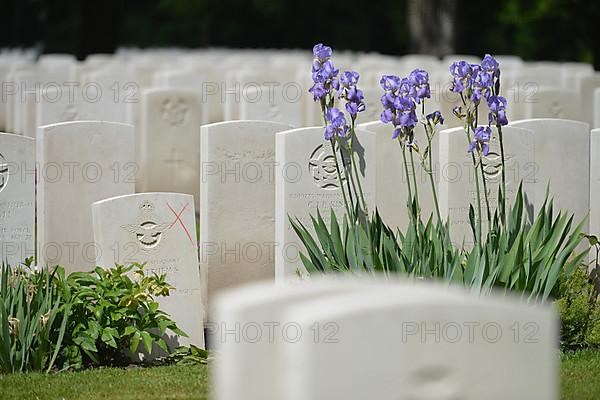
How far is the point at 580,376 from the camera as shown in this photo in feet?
19.3

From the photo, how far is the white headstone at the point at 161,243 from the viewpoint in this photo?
658 centimetres

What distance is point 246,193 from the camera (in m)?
7.65

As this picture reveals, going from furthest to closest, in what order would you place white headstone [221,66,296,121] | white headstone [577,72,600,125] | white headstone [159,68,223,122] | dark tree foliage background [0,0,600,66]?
dark tree foliage background [0,0,600,66] < white headstone [159,68,223,122] < white headstone [577,72,600,125] < white headstone [221,66,296,121]

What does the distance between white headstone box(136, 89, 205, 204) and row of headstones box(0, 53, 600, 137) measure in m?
0.06

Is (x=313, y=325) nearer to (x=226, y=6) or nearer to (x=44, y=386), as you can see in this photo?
(x=44, y=386)

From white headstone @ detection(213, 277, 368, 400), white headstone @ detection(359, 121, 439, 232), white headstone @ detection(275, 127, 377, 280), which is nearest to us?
white headstone @ detection(213, 277, 368, 400)

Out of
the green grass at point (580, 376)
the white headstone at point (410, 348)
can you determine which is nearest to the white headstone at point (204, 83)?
the green grass at point (580, 376)

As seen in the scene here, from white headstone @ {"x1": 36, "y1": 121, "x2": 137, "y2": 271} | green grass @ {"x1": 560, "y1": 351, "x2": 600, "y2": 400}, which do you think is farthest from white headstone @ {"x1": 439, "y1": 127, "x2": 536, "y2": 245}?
white headstone @ {"x1": 36, "y1": 121, "x2": 137, "y2": 271}

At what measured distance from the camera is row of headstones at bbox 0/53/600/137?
1122 centimetres

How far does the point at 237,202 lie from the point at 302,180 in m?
0.88

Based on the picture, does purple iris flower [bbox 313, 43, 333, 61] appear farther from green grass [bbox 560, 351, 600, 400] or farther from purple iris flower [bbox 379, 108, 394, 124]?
green grass [bbox 560, 351, 600, 400]

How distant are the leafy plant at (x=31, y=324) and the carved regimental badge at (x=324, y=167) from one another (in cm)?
160

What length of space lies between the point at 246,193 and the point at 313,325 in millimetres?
4646

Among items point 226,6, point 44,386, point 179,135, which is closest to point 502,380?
point 44,386
